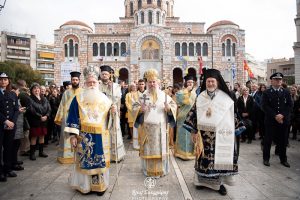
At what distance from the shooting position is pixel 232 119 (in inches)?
163

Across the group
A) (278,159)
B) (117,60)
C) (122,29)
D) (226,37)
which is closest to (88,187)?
(278,159)

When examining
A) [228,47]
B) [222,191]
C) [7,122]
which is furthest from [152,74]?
[228,47]

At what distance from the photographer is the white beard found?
4.20 m

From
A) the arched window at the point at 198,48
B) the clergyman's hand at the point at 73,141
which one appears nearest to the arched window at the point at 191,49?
the arched window at the point at 198,48

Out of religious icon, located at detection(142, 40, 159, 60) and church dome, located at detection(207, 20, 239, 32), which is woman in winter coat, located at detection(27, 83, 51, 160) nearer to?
religious icon, located at detection(142, 40, 159, 60)

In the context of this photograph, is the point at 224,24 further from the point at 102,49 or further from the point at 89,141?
the point at 89,141

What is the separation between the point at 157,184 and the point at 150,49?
105 ft

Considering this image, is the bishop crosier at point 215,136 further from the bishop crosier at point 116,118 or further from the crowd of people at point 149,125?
the bishop crosier at point 116,118

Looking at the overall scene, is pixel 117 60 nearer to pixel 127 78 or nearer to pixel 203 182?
pixel 127 78

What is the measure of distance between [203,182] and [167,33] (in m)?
32.5

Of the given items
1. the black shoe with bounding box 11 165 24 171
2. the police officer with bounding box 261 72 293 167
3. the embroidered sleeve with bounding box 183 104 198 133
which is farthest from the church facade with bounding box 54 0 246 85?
the embroidered sleeve with bounding box 183 104 198 133

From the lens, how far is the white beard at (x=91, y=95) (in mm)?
4199

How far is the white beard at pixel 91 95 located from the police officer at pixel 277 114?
4.07 meters

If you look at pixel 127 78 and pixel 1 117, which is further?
pixel 127 78
